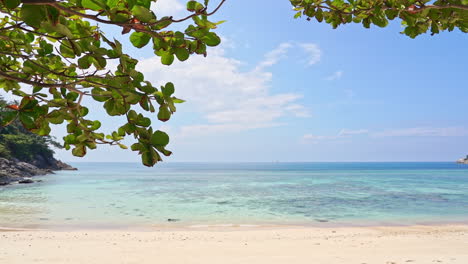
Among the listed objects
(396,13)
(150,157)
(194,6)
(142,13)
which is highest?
(396,13)

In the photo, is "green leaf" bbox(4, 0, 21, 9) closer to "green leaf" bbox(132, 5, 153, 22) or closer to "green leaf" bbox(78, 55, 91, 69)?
"green leaf" bbox(132, 5, 153, 22)

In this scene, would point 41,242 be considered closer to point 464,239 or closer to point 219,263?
point 219,263

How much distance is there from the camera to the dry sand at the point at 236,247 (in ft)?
26.1

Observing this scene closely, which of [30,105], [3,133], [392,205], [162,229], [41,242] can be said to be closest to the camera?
[30,105]

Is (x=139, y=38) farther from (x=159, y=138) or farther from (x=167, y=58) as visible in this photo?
(x=159, y=138)

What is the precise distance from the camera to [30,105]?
1.74 meters

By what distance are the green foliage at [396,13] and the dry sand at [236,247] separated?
6195 mm

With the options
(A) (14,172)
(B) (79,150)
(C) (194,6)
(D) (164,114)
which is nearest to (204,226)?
(B) (79,150)

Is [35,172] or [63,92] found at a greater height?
[63,92]

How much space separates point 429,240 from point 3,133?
54.5 metres

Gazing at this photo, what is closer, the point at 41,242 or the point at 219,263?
the point at 219,263

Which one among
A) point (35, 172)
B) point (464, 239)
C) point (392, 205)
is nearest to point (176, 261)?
point (464, 239)

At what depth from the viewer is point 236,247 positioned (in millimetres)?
9891

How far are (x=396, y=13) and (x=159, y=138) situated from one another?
2125 mm
